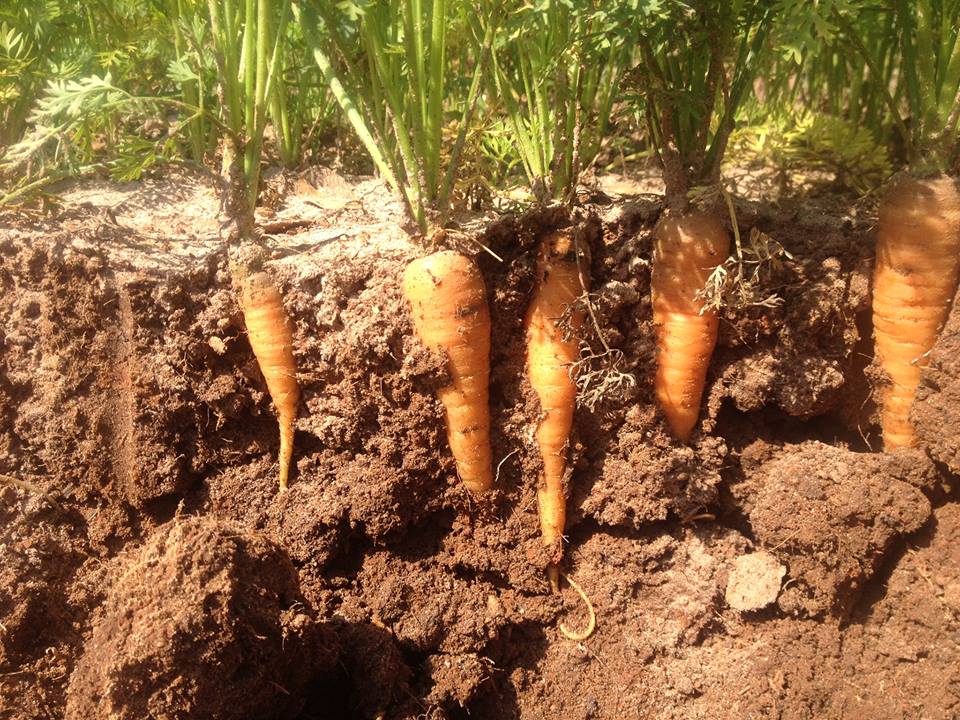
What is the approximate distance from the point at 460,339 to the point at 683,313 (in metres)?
0.69

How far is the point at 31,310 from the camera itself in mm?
2162

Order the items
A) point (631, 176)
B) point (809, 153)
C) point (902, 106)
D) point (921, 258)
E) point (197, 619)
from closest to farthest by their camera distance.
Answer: point (197, 619), point (921, 258), point (809, 153), point (631, 176), point (902, 106)

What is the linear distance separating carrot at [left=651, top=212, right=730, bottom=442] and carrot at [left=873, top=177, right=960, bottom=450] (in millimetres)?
475

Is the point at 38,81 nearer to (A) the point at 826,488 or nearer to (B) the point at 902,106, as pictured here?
(A) the point at 826,488

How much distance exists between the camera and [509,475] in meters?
2.33

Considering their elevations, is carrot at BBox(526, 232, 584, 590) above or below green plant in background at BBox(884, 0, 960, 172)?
below

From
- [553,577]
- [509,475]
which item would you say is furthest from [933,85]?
[553,577]

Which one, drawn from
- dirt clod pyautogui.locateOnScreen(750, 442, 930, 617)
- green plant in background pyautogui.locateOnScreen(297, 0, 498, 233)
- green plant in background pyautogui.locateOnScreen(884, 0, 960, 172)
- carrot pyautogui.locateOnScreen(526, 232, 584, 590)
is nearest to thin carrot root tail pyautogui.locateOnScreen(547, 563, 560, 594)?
carrot pyautogui.locateOnScreen(526, 232, 584, 590)

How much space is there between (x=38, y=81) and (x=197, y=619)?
6.61 ft

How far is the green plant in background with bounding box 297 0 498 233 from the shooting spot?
1936 mm

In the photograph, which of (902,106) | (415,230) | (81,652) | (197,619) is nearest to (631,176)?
(415,230)

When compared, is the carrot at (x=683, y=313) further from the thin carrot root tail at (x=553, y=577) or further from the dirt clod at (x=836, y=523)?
the thin carrot root tail at (x=553, y=577)

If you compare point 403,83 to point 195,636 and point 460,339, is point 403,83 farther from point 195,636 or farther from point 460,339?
point 195,636

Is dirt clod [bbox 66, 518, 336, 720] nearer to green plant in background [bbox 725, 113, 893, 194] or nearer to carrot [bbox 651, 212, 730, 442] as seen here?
carrot [bbox 651, 212, 730, 442]
